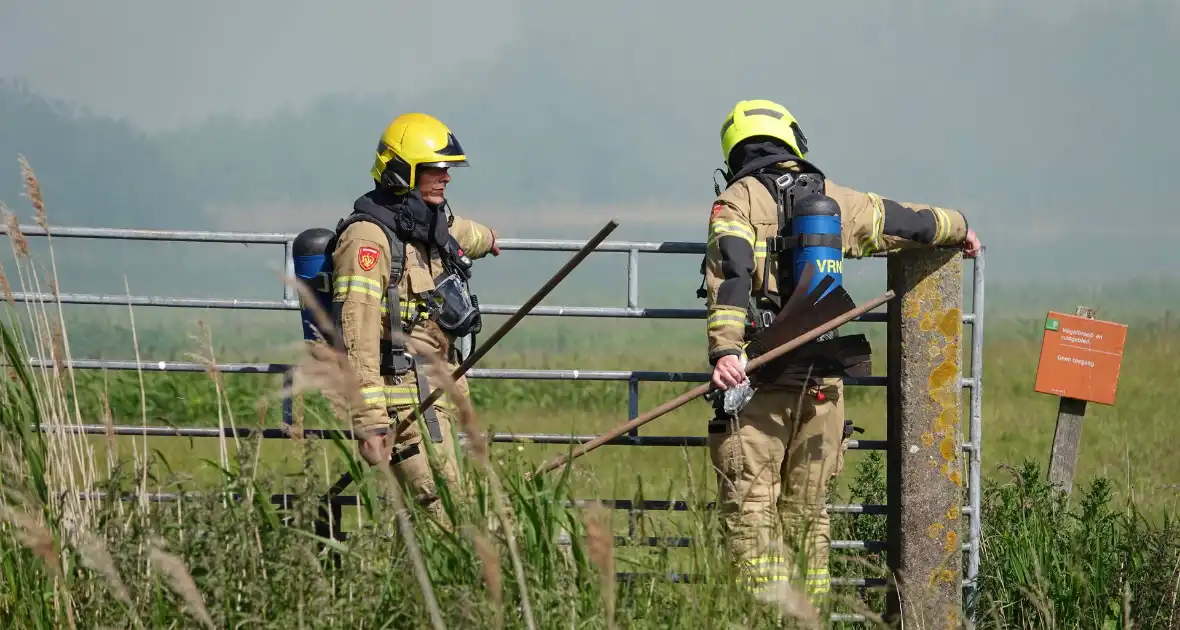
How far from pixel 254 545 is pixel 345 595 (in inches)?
11.5

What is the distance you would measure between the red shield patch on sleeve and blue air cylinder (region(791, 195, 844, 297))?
160 centimetres

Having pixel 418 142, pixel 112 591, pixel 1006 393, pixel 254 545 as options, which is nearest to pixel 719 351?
pixel 418 142

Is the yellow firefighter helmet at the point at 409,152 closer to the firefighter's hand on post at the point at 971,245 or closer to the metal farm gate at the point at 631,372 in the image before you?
the metal farm gate at the point at 631,372

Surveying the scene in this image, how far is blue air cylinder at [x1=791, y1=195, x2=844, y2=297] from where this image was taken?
5.00 metres

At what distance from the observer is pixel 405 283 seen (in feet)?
17.7

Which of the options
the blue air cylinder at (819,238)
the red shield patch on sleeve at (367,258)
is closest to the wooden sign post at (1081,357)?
the blue air cylinder at (819,238)

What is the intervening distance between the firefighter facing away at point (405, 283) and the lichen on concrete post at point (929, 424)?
1759 millimetres

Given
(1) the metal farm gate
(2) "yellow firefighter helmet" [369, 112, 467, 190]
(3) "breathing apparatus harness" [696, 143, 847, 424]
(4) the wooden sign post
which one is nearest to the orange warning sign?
(4) the wooden sign post

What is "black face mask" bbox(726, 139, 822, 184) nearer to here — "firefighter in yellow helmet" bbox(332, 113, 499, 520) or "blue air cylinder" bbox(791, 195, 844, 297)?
"blue air cylinder" bbox(791, 195, 844, 297)

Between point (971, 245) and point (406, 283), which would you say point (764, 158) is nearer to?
point (971, 245)

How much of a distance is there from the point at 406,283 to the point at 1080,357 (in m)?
3.19

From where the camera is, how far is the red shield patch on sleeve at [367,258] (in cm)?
518

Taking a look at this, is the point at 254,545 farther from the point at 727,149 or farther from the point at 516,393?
the point at 516,393

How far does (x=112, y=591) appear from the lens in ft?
12.2
